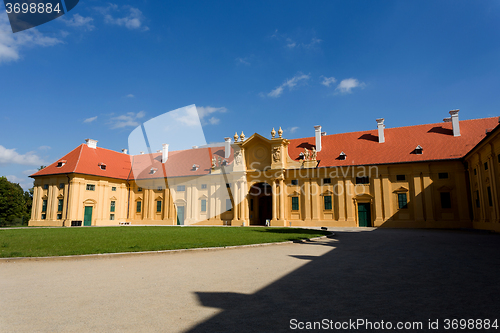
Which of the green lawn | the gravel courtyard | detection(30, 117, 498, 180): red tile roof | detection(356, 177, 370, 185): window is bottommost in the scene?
the gravel courtyard

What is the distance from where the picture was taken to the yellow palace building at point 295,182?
32719mm

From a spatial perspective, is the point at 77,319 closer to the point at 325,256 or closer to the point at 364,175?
the point at 325,256

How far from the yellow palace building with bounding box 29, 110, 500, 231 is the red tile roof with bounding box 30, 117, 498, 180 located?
153 mm

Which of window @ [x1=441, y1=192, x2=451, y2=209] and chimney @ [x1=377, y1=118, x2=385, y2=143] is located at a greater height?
chimney @ [x1=377, y1=118, x2=385, y2=143]

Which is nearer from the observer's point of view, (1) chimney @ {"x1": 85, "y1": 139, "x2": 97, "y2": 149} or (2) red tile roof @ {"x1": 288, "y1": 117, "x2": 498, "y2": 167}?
(2) red tile roof @ {"x1": 288, "y1": 117, "x2": 498, "y2": 167}

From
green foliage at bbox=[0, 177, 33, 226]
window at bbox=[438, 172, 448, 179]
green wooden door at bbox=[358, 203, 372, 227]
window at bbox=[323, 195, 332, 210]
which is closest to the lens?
window at bbox=[438, 172, 448, 179]

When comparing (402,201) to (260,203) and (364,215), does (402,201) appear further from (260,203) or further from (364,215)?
(260,203)

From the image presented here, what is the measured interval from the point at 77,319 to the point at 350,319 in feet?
13.9

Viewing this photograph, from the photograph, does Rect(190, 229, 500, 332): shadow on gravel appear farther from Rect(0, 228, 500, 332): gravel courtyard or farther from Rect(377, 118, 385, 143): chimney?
Rect(377, 118, 385, 143): chimney

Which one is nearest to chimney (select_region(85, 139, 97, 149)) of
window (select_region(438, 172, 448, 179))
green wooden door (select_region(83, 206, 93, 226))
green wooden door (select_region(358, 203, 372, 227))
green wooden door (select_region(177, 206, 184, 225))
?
green wooden door (select_region(83, 206, 93, 226))

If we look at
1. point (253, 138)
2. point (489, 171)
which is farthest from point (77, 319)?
point (253, 138)

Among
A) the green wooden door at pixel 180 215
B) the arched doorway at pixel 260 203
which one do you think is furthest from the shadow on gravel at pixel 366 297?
the green wooden door at pixel 180 215

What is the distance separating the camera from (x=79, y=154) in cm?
4475

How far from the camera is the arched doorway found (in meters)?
42.7
